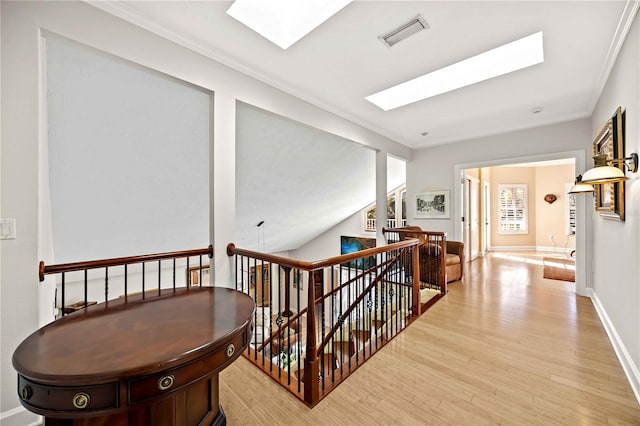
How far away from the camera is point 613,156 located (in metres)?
2.41

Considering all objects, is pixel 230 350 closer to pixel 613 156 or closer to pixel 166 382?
pixel 166 382

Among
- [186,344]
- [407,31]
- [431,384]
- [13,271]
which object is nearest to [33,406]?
[186,344]

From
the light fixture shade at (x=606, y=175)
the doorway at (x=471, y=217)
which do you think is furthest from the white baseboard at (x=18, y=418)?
the doorway at (x=471, y=217)

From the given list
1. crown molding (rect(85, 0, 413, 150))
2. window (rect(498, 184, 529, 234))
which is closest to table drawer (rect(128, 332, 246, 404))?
crown molding (rect(85, 0, 413, 150))

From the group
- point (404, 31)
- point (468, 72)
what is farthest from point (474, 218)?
point (404, 31)

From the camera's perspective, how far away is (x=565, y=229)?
25.5ft

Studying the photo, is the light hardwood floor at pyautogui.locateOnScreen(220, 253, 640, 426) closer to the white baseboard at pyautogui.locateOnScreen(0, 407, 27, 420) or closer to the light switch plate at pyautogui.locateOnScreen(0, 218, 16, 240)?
the white baseboard at pyautogui.locateOnScreen(0, 407, 27, 420)

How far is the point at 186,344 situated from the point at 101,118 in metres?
2.36

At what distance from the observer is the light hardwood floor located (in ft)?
5.42

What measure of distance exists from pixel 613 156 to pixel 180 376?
3624 millimetres

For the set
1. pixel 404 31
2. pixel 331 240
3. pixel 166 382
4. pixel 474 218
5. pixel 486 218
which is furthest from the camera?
pixel 331 240

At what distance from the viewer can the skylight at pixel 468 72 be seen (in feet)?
8.29

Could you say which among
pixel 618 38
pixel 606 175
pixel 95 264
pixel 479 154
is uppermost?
pixel 618 38

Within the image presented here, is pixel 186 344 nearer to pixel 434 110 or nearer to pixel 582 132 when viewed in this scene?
pixel 434 110
